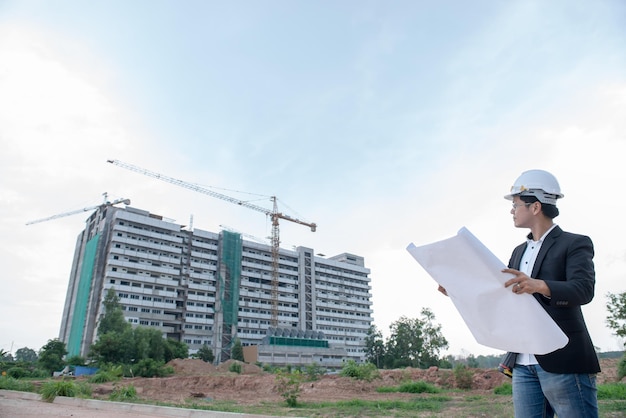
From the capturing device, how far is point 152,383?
23.3 m

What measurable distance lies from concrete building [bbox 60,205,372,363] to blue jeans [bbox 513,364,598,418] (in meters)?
66.6

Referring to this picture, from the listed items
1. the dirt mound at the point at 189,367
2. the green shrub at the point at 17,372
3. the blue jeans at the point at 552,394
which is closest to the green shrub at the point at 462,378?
the blue jeans at the point at 552,394

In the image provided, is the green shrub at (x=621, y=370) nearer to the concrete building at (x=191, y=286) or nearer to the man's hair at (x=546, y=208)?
the man's hair at (x=546, y=208)

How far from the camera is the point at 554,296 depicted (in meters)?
1.85

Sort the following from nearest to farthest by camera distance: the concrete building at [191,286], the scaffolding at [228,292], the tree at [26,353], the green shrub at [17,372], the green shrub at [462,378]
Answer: the green shrub at [462,378], the green shrub at [17,372], the concrete building at [191,286], the scaffolding at [228,292], the tree at [26,353]

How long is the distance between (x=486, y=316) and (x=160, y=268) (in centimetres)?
7106

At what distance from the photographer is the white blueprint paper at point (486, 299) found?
6.06 ft

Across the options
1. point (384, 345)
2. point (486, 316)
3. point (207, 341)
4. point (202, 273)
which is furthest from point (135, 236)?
point (486, 316)

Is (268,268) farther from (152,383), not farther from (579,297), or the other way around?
(579,297)

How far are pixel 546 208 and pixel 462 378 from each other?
20371 mm

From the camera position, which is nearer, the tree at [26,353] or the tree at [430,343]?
the tree at [430,343]

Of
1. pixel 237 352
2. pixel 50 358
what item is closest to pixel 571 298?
pixel 50 358

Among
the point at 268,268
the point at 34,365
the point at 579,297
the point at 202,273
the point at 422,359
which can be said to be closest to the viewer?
the point at 579,297

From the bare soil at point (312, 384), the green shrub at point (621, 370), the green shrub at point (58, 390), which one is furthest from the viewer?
the bare soil at point (312, 384)
